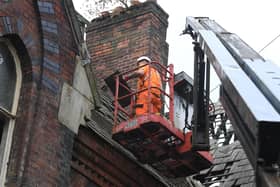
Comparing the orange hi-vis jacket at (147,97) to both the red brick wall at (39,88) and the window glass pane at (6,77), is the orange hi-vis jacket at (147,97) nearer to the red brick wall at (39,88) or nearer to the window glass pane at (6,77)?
the red brick wall at (39,88)

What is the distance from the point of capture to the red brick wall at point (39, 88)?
8289 mm

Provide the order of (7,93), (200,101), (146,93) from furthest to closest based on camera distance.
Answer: (146,93) < (200,101) < (7,93)

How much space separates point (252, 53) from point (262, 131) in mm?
2586

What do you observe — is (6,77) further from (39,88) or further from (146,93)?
(146,93)

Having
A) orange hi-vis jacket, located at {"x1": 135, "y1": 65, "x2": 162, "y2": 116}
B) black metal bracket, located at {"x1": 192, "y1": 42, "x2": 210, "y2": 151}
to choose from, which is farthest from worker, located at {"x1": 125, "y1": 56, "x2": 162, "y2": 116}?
black metal bracket, located at {"x1": 192, "y1": 42, "x2": 210, "y2": 151}

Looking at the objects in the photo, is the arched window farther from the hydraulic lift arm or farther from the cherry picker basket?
the hydraulic lift arm

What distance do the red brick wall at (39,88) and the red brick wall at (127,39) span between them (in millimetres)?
4830

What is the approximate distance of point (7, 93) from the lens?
341 inches

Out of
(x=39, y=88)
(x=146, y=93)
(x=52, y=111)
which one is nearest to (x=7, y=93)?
(x=39, y=88)

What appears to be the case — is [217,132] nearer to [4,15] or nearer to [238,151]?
[238,151]

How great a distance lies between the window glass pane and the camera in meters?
8.58

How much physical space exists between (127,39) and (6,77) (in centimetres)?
636

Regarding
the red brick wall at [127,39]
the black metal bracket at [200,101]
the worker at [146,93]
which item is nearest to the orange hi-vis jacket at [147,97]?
the worker at [146,93]

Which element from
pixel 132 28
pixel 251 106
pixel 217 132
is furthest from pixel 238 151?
pixel 251 106
